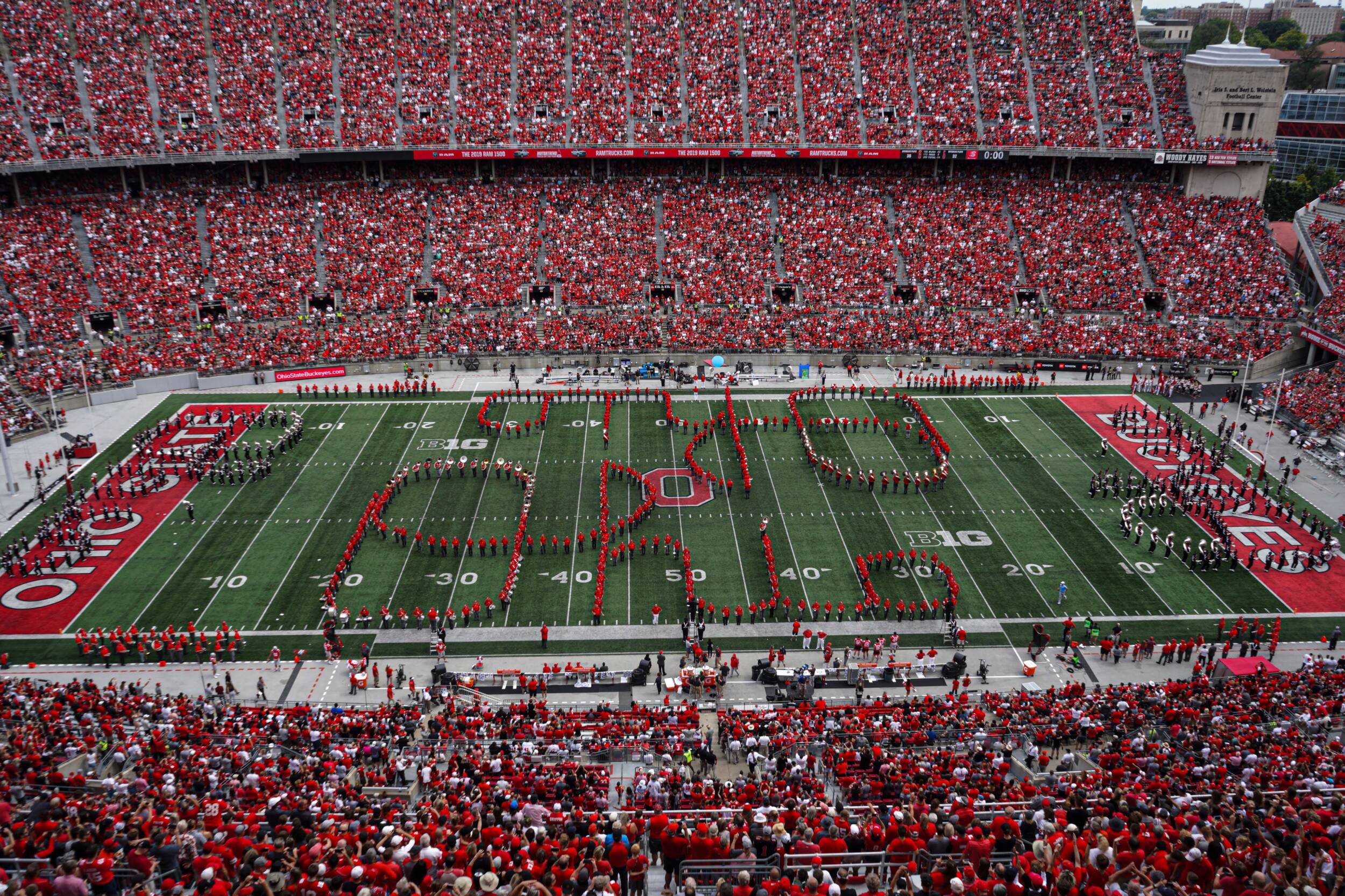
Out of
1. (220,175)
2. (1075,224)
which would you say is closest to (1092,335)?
(1075,224)

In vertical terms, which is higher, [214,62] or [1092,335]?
[214,62]

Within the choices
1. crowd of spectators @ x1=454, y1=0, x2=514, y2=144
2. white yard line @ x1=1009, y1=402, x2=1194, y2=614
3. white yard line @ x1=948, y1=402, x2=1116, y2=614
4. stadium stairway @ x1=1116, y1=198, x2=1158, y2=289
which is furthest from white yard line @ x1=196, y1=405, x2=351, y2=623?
stadium stairway @ x1=1116, y1=198, x2=1158, y2=289

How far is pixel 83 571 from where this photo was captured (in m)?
31.7

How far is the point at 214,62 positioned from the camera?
2298 inches

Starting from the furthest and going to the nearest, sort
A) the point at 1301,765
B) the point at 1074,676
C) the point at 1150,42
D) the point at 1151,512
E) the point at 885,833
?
the point at 1150,42 < the point at 1151,512 < the point at 1074,676 < the point at 1301,765 < the point at 885,833

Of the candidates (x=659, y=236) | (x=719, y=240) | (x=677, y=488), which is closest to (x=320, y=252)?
(x=659, y=236)

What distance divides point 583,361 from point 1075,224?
1125 inches

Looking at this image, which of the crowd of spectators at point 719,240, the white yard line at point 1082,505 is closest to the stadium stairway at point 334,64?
the crowd of spectators at point 719,240

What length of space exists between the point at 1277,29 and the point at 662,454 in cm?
12123

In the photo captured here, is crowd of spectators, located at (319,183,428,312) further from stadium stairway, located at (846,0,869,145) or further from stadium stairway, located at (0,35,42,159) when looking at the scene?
stadium stairway, located at (846,0,869,145)

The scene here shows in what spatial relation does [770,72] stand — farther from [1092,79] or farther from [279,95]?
[279,95]

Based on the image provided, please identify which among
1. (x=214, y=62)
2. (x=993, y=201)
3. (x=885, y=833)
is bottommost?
(x=885, y=833)

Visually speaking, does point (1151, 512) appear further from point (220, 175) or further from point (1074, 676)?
point (220, 175)

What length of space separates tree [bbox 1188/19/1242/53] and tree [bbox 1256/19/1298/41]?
137 inches
